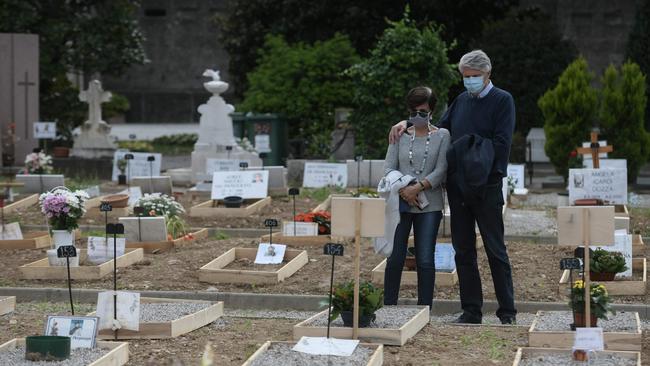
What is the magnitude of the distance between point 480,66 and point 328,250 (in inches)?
72.2

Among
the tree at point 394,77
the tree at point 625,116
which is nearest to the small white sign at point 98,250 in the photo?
the tree at point 394,77

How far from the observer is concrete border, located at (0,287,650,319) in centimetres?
1140

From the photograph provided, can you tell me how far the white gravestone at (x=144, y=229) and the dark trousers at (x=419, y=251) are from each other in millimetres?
4672

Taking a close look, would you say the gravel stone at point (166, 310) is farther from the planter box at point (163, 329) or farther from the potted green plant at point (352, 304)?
the potted green plant at point (352, 304)

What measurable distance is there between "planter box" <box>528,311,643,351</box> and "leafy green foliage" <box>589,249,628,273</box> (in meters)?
2.90

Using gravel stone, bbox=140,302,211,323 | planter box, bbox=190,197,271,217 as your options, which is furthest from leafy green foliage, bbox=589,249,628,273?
planter box, bbox=190,197,271,217

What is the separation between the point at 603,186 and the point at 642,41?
14.0 meters

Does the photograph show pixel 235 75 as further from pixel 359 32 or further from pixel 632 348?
pixel 632 348

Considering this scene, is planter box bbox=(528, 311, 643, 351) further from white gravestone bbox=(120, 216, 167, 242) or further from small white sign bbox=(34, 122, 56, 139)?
small white sign bbox=(34, 122, 56, 139)

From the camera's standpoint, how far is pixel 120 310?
9367 mm

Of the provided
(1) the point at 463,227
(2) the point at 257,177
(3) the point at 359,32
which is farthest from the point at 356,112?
(1) the point at 463,227

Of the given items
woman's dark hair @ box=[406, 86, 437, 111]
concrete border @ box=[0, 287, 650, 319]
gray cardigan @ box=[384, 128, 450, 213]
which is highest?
woman's dark hair @ box=[406, 86, 437, 111]

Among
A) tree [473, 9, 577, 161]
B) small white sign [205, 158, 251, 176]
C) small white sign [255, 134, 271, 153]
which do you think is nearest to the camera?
small white sign [205, 158, 251, 176]

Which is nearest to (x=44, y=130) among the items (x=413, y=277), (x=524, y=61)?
(x=524, y=61)
